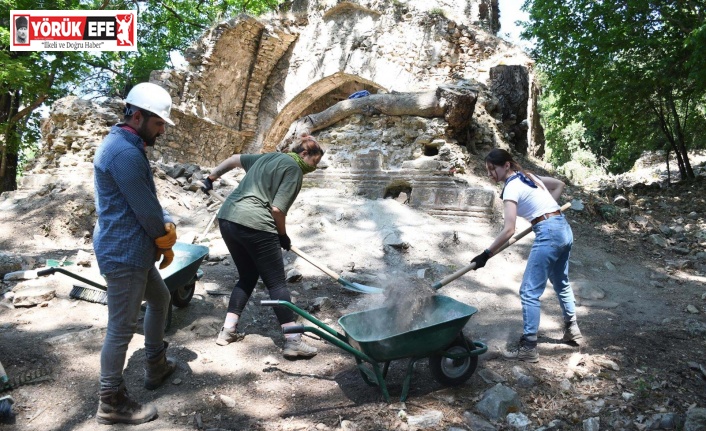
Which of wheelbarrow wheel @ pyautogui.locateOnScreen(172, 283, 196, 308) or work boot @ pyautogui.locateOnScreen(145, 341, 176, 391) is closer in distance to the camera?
work boot @ pyautogui.locateOnScreen(145, 341, 176, 391)

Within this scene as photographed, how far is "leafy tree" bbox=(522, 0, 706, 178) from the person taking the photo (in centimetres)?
761

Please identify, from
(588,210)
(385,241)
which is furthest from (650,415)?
(588,210)

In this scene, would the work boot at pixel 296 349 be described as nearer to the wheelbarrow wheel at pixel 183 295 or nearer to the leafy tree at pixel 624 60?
the wheelbarrow wheel at pixel 183 295

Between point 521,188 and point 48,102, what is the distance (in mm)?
14067

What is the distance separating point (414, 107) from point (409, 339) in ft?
18.8

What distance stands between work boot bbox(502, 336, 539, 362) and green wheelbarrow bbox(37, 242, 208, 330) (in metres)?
2.25

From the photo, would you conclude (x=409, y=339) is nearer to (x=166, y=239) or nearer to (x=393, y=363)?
(x=393, y=363)

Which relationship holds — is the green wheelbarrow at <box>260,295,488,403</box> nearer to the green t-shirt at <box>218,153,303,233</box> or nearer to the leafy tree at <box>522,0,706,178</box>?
the green t-shirt at <box>218,153,303,233</box>

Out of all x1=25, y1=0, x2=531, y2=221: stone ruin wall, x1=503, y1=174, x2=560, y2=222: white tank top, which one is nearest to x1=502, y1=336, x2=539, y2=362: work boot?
x1=503, y1=174, x2=560, y2=222: white tank top

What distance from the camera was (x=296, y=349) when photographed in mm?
2990

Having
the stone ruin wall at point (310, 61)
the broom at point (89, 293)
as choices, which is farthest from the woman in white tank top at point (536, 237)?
the stone ruin wall at point (310, 61)

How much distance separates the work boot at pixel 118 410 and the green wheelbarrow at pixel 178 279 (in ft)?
2.60

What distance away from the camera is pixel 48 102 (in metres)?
12.8

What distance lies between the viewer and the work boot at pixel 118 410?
2.20 metres
